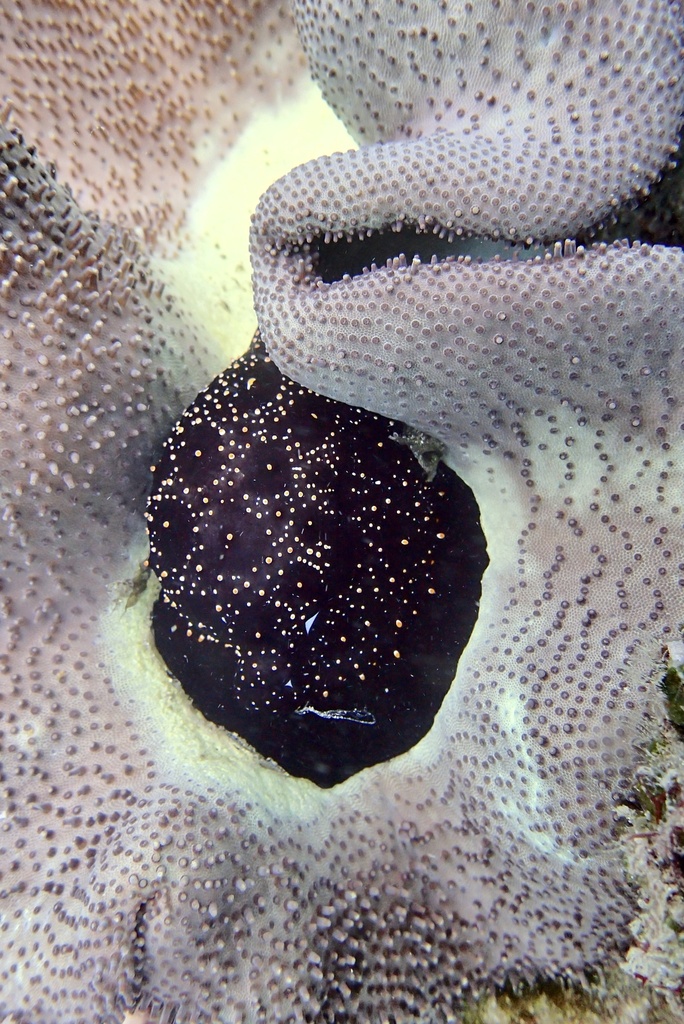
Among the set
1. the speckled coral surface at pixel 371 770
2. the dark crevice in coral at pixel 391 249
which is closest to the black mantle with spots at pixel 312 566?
the speckled coral surface at pixel 371 770

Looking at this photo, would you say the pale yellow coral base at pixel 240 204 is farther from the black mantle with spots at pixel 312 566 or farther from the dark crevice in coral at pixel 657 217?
the dark crevice in coral at pixel 657 217

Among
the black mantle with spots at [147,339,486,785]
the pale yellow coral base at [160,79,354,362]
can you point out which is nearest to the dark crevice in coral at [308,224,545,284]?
the black mantle with spots at [147,339,486,785]

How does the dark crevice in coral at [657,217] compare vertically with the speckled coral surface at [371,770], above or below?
above

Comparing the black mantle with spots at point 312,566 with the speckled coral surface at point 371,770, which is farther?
the black mantle with spots at point 312,566

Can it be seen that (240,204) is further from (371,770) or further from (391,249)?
(371,770)

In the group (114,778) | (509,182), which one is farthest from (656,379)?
(114,778)

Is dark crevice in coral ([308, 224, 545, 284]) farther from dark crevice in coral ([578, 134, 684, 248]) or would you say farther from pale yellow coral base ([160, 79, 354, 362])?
pale yellow coral base ([160, 79, 354, 362])
